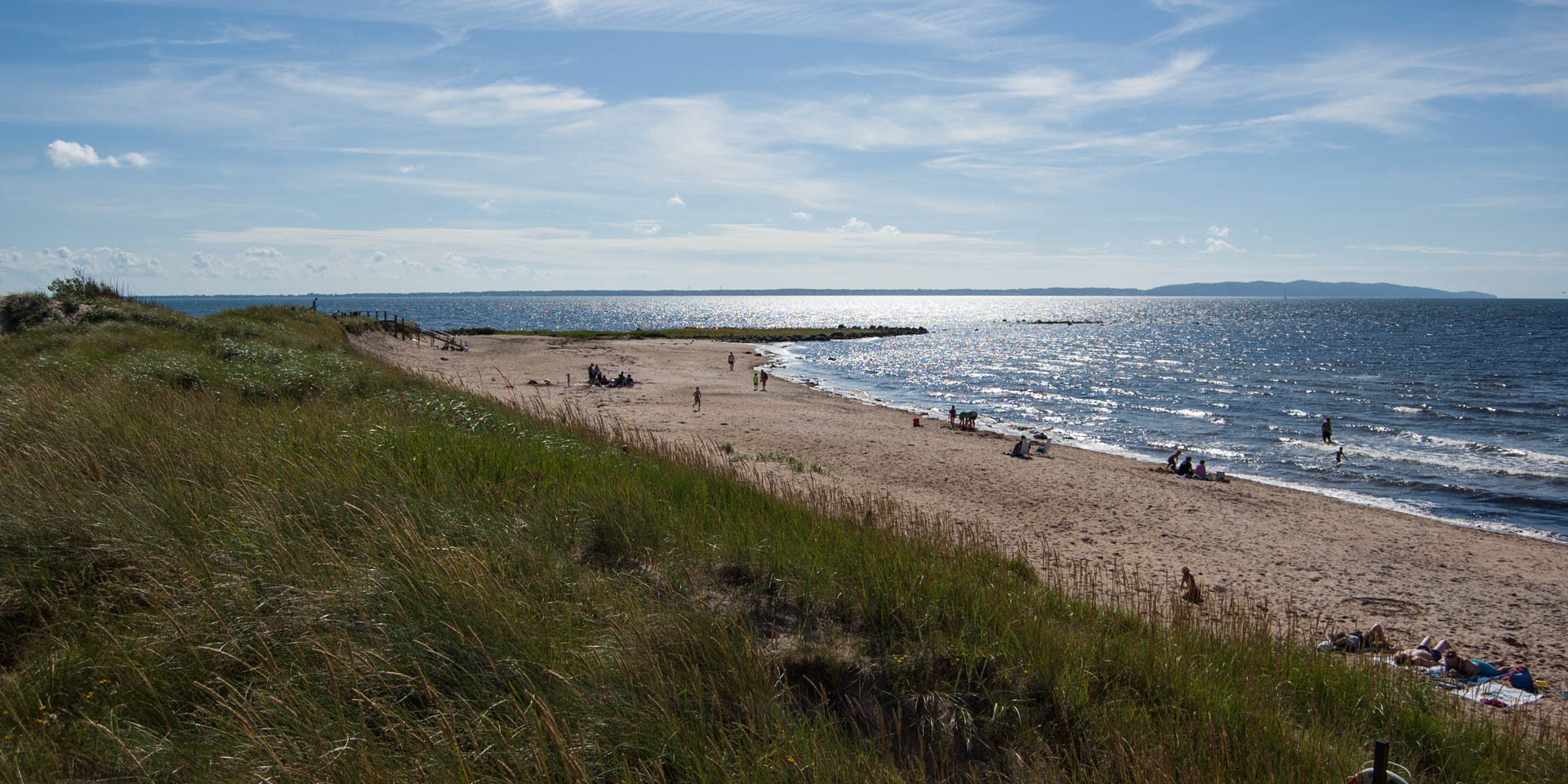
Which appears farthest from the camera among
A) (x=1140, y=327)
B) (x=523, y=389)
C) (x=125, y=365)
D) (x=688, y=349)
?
(x=1140, y=327)

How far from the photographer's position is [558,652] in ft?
11.6

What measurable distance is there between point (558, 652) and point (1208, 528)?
16431 millimetres

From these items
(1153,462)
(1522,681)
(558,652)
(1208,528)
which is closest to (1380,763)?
(558,652)

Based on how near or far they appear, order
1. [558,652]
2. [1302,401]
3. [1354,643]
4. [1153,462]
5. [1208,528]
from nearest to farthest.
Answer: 1. [558,652]
2. [1354,643]
3. [1208,528]
4. [1153,462]
5. [1302,401]

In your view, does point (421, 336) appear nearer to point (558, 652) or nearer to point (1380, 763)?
point (558, 652)

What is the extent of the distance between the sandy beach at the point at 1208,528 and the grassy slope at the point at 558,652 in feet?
8.89

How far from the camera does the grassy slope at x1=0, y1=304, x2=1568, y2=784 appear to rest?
307cm

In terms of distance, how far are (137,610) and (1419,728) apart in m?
7.01

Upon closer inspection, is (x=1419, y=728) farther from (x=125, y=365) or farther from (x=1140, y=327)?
(x=1140, y=327)

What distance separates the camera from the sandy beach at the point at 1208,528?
11727mm

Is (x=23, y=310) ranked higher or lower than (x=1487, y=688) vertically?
higher

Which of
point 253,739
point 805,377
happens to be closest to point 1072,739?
point 253,739

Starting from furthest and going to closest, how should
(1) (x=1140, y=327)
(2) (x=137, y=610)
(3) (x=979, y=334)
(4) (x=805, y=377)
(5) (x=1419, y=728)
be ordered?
1. (1) (x=1140, y=327)
2. (3) (x=979, y=334)
3. (4) (x=805, y=377)
4. (5) (x=1419, y=728)
5. (2) (x=137, y=610)

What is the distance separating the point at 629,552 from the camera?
518 cm
